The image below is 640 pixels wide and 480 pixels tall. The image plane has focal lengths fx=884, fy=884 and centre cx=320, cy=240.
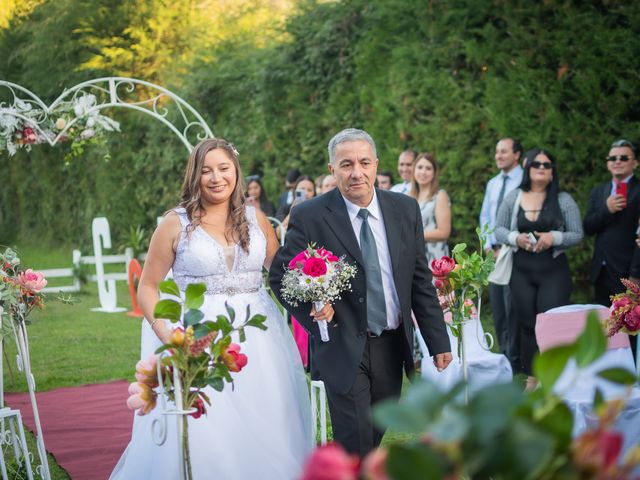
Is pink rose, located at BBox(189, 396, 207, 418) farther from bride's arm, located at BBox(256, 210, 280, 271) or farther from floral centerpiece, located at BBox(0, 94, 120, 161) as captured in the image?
floral centerpiece, located at BBox(0, 94, 120, 161)

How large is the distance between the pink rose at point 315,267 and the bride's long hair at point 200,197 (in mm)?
1045

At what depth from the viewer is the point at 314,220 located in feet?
14.0

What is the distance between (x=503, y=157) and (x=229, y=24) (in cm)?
1784

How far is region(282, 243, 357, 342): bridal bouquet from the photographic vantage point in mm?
3830

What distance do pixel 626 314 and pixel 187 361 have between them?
233cm

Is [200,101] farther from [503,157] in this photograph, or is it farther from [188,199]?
[188,199]

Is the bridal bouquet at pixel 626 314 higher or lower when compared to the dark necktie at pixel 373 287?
lower

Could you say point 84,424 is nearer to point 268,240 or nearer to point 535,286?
point 268,240

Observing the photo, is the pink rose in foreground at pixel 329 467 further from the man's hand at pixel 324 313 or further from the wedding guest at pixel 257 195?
the wedding guest at pixel 257 195

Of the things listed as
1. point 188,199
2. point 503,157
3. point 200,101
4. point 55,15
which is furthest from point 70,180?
point 188,199

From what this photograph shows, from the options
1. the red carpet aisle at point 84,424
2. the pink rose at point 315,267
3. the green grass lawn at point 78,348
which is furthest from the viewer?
the green grass lawn at point 78,348

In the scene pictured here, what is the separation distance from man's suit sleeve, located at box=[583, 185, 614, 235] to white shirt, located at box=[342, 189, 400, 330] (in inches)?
143

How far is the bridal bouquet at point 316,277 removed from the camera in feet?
12.6

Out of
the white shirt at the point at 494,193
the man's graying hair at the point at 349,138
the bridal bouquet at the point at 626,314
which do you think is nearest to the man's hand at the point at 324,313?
the man's graying hair at the point at 349,138
